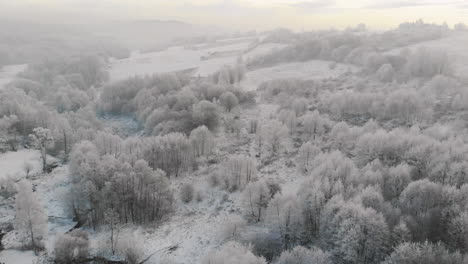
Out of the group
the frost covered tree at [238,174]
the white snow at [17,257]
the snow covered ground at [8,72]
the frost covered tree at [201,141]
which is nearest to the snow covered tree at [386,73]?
the frost covered tree at [201,141]

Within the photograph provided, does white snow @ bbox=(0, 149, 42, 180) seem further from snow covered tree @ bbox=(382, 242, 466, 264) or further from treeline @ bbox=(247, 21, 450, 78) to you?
treeline @ bbox=(247, 21, 450, 78)

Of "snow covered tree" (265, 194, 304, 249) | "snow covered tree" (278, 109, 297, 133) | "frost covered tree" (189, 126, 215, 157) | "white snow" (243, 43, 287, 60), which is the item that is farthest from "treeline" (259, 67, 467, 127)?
"white snow" (243, 43, 287, 60)

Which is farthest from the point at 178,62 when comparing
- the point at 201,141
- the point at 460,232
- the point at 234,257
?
the point at 460,232

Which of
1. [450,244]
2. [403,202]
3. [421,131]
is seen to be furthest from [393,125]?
[450,244]

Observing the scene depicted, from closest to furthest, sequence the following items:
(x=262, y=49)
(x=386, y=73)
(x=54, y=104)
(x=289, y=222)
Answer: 1. (x=289, y=222)
2. (x=386, y=73)
3. (x=54, y=104)
4. (x=262, y=49)

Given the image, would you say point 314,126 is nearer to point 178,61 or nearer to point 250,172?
point 250,172

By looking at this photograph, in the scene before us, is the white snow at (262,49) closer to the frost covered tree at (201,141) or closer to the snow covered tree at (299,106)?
the snow covered tree at (299,106)
